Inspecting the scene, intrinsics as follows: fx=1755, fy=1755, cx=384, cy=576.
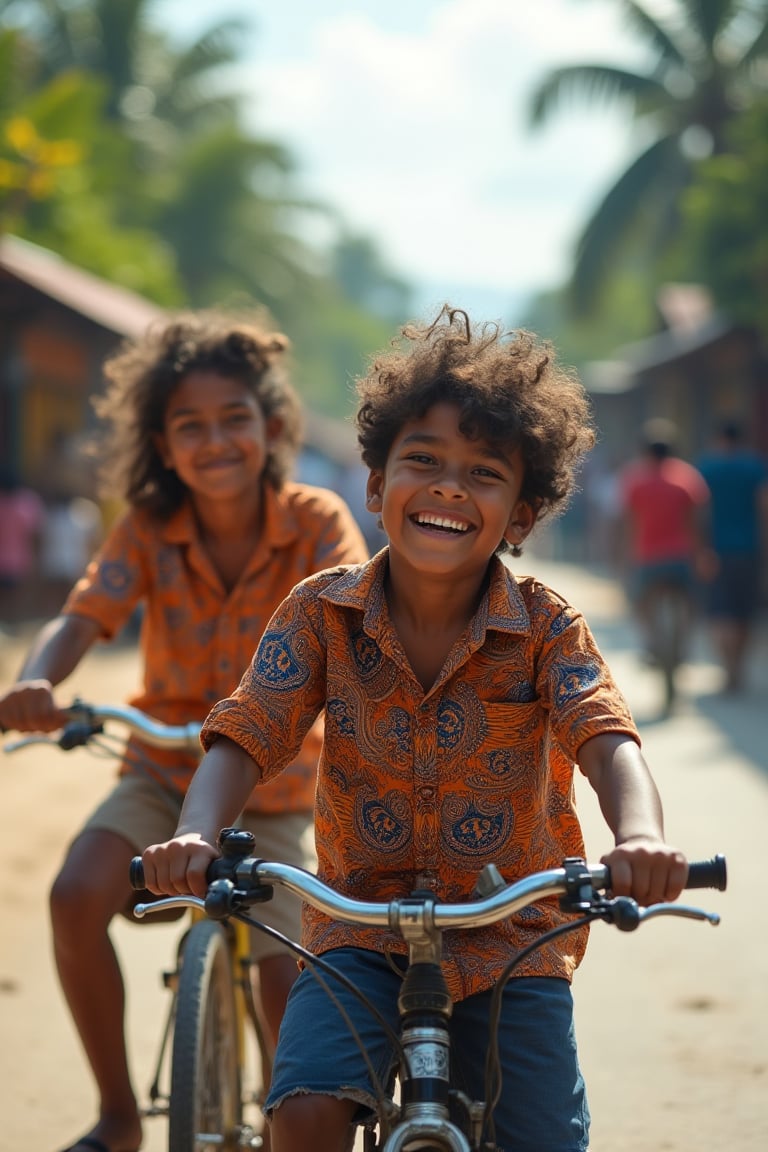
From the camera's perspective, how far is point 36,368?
75.9 feet

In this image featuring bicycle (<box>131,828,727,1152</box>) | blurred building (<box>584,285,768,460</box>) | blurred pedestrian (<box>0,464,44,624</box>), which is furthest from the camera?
blurred building (<box>584,285,768,460</box>)

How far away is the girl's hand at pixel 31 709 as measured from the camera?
3770 millimetres

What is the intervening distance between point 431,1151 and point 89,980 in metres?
1.66

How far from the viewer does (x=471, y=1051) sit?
108 inches

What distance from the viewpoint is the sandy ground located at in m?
4.55

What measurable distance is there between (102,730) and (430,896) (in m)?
1.53

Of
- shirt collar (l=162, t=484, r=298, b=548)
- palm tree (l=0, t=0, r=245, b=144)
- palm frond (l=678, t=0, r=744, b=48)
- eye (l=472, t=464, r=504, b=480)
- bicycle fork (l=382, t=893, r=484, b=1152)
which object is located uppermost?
palm tree (l=0, t=0, r=245, b=144)

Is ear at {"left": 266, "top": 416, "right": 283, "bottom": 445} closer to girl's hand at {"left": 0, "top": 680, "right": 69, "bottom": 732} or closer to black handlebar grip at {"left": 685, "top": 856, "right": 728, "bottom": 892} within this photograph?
girl's hand at {"left": 0, "top": 680, "right": 69, "bottom": 732}

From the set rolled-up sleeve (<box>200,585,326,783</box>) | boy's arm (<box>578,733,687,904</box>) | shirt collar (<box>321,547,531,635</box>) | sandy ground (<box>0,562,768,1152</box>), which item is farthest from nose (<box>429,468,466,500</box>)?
sandy ground (<box>0,562,768,1152</box>)

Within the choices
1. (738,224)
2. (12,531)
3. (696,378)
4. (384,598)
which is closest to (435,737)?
(384,598)

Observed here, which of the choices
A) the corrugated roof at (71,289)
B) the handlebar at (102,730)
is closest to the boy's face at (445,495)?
the handlebar at (102,730)

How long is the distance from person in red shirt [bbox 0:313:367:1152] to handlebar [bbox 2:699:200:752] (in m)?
0.05

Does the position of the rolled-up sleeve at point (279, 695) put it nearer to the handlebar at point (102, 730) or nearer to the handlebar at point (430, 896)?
the handlebar at point (430, 896)

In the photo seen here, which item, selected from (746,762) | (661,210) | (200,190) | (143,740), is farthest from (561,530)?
(143,740)
